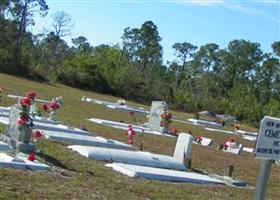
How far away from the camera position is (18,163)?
33.5 ft

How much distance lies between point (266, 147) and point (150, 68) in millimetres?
86771

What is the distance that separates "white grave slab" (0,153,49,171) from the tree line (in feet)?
152

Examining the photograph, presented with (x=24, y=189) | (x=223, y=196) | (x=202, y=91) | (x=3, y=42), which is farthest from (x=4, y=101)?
(x=202, y=91)

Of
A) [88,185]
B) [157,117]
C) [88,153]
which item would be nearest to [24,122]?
[88,153]

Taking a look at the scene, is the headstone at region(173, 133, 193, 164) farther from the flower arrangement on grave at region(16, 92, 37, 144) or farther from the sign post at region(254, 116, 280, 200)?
the sign post at region(254, 116, 280, 200)

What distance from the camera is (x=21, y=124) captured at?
11.9 meters

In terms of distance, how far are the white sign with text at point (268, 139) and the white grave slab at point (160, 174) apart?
5.88 meters

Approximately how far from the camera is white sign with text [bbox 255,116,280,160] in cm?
627

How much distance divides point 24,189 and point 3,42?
5379 cm

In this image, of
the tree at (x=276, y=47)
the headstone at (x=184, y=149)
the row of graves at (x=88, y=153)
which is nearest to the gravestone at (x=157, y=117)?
the row of graves at (x=88, y=153)

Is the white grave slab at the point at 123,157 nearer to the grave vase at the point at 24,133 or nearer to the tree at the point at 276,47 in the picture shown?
the grave vase at the point at 24,133

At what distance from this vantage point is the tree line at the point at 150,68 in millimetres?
60938

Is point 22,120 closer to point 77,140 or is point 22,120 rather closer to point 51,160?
point 51,160

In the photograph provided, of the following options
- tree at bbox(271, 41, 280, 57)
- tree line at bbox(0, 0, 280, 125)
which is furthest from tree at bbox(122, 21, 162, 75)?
tree at bbox(271, 41, 280, 57)
